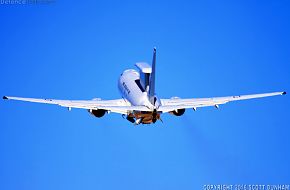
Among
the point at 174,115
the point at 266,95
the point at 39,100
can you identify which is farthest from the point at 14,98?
the point at 266,95

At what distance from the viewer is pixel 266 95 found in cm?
13050

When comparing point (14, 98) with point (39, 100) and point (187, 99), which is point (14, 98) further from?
point (187, 99)

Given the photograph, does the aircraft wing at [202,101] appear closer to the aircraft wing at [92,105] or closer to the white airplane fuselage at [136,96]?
the white airplane fuselage at [136,96]

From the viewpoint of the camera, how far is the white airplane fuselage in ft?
403

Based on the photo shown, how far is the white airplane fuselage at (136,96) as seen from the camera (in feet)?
403

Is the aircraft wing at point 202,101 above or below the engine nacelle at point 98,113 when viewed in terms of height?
above

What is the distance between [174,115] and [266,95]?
12.3m

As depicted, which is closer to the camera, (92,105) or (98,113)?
(92,105)

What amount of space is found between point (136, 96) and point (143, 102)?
13.9 feet

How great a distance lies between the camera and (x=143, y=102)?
125m

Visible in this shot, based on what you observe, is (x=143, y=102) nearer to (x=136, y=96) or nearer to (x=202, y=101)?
(x=136, y=96)

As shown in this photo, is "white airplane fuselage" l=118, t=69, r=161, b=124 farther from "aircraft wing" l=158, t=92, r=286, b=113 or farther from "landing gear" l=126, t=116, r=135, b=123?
"aircraft wing" l=158, t=92, r=286, b=113

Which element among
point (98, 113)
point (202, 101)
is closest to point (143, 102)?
point (98, 113)

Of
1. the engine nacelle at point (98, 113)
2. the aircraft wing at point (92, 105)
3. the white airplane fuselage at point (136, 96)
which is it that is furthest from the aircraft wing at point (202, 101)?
the engine nacelle at point (98, 113)
